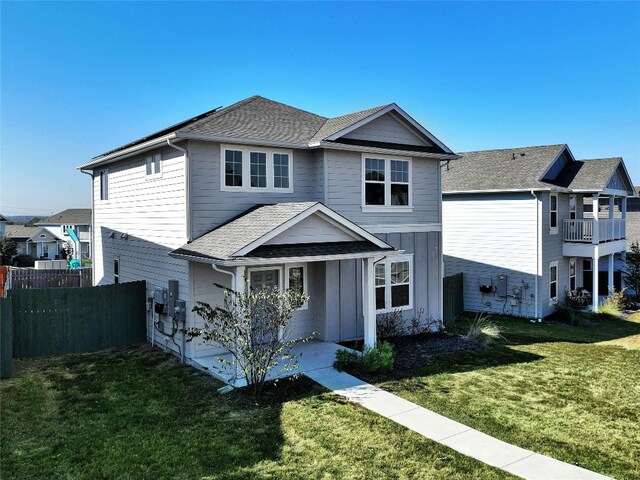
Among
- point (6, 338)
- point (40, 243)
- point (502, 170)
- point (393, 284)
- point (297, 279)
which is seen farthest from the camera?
point (40, 243)

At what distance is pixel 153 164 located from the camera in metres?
12.9

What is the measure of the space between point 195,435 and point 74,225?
185 ft

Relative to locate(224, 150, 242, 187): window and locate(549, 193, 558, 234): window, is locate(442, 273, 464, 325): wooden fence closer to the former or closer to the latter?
locate(549, 193, 558, 234): window

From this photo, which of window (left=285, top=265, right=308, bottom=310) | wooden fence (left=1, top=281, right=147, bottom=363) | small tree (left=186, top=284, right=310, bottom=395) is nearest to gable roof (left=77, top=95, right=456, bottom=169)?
window (left=285, top=265, right=308, bottom=310)

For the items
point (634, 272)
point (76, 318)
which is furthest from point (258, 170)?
point (634, 272)

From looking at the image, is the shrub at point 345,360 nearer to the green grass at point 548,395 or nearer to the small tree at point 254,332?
the green grass at point 548,395

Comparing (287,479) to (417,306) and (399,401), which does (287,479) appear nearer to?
(399,401)

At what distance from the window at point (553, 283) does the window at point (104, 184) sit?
62.0ft

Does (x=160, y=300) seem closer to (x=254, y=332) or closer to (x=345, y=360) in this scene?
(x=254, y=332)

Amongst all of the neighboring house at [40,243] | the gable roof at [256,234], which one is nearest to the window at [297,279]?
the gable roof at [256,234]

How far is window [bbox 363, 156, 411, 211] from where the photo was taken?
13867 mm

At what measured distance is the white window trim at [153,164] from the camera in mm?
12546

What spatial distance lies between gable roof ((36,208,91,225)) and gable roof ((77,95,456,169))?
150 feet

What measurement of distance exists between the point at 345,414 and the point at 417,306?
24.9 feet
